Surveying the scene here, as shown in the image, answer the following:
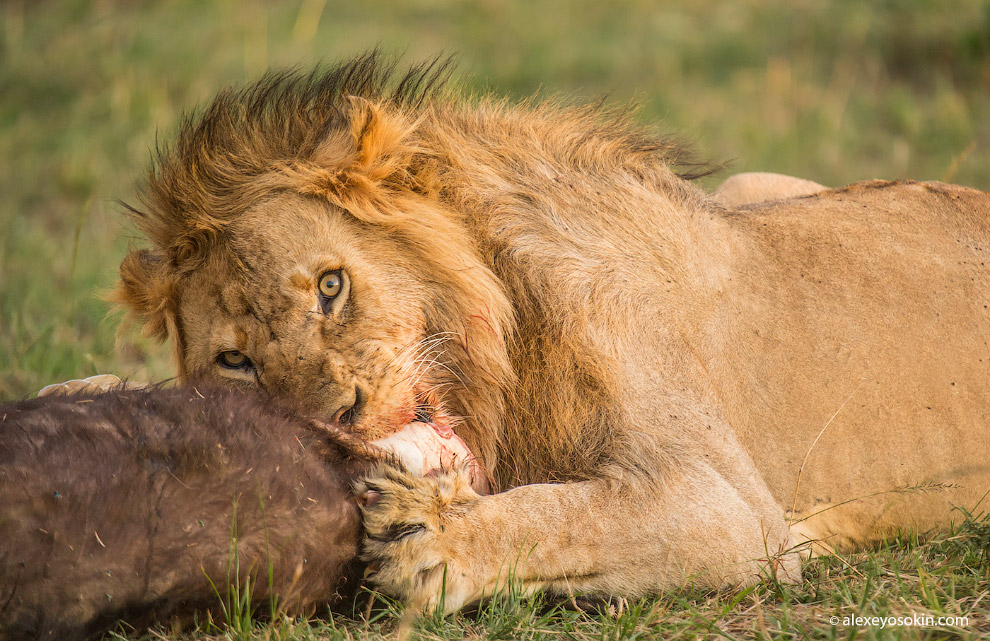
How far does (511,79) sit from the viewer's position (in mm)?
8656

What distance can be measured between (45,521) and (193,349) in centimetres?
91

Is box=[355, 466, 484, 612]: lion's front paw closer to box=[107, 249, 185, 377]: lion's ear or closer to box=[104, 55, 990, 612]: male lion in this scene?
box=[104, 55, 990, 612]: male lion

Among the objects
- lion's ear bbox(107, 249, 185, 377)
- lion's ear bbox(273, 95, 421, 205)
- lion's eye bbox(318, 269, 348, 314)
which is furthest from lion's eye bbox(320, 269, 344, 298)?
lion's ear bbox(107, 249, 185, 377)

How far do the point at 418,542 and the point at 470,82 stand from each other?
5.49 m

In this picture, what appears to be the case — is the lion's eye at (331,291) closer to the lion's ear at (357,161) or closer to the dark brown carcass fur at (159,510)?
the lion's ear at (357,161)

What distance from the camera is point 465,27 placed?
10.2 meters

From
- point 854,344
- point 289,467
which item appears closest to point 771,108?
point 854,344

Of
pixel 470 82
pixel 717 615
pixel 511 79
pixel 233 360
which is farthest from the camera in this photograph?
pixel 511 79

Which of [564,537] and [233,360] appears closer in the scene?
[564,537]

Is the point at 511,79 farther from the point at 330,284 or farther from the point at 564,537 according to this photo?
the point at 564,537

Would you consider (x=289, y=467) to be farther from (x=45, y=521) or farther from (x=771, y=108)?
(x=771, y=108)

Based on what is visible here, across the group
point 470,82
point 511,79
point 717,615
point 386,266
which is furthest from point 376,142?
point 511,79

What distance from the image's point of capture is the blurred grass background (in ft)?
19.6

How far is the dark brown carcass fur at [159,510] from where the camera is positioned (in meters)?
1.90
